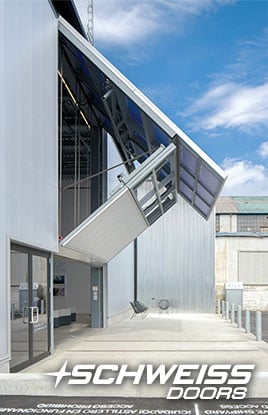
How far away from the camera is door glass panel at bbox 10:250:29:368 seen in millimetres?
8867

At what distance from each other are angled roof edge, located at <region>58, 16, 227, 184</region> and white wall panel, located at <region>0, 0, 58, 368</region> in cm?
51

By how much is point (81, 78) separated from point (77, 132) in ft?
14.6

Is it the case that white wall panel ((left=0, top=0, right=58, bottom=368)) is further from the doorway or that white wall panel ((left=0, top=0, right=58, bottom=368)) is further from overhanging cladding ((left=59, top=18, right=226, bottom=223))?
overhanging cladding ((left=59, top=18, right=226, bottom=223))

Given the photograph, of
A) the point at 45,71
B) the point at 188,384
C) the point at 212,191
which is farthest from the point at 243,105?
the point at 188,384

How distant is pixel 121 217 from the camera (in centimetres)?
1410

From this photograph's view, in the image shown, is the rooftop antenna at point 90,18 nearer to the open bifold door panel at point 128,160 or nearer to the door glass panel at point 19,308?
the open bifold door panel at point 128,160

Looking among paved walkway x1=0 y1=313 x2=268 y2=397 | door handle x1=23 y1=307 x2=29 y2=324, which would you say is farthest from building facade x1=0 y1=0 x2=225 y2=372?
paved walkway x1=0 y1=313 x2=268 y2=397

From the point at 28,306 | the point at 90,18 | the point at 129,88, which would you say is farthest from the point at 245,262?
the point at 28,306

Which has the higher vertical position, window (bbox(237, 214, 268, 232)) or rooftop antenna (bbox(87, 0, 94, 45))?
rooftop antenna (bbox(87, 0, 94, 45))

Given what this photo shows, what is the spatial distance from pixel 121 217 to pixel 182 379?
21.4 feet

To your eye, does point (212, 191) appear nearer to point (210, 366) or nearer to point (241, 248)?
point (210, 366)

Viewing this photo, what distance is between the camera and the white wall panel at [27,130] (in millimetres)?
8352

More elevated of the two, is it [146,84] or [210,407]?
[146,84]

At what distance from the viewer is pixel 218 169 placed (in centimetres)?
1247
